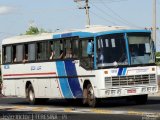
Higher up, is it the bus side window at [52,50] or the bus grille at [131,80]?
the bus side window at [52,50]

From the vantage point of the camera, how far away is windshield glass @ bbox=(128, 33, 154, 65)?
23828 mm

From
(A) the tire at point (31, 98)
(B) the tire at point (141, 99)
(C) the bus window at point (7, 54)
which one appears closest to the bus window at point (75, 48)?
(B) the tire at point (141, 99)

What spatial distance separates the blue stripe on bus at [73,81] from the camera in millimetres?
24936

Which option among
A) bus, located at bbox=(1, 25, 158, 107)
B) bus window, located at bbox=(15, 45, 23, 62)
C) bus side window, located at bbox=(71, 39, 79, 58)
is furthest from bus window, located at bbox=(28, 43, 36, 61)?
bus side window, located at bbox=(71, 39, 79, 58)

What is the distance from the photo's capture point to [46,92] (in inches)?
1100

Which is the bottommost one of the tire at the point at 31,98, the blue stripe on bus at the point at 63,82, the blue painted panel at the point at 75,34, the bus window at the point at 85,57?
the tire at the point at 31,98

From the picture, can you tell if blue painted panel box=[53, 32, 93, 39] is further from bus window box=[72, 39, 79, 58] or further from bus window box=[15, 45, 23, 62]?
bus window box=[15, 45, 23, 62]

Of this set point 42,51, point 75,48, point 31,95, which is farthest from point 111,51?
→ point 31,95

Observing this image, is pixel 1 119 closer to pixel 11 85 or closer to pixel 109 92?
pixel 109 92

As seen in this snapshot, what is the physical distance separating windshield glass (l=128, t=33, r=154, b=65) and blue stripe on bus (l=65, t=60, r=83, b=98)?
246cm

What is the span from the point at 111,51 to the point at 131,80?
4.18ft

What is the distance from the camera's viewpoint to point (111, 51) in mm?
23578

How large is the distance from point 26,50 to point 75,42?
454 cm

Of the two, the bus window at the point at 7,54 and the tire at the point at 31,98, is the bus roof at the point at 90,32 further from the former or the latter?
the bus window at the point at 7,54
